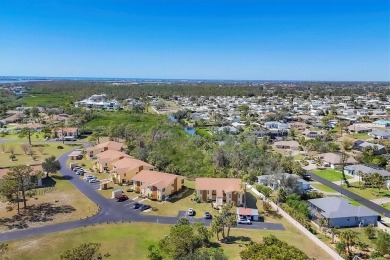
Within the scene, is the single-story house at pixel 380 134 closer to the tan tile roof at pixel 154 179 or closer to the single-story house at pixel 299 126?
the single-story house at pixel 299 126

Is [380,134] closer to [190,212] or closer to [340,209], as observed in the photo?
[340,209]

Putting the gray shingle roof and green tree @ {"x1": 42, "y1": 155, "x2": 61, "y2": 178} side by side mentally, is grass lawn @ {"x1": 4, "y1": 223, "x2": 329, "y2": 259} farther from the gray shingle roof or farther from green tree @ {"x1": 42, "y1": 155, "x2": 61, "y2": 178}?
green tree @ {"x1": 42, "y1": 155, "x2": 61, "y2": 178}

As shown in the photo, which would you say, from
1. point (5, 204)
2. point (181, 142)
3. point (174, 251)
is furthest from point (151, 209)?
point (181, 142)

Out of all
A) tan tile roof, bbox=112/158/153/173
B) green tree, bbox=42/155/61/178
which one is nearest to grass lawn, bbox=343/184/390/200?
tan tile roof, bbox=112/158/153/173

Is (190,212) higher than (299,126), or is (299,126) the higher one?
(299,126)

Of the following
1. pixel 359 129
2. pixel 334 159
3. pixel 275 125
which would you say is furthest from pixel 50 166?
pixel 359 129

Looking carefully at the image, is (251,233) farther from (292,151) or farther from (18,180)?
(292,151)

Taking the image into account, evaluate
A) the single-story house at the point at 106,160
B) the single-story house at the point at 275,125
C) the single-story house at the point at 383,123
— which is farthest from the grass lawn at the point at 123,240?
the single-story house at the point at 383,123
